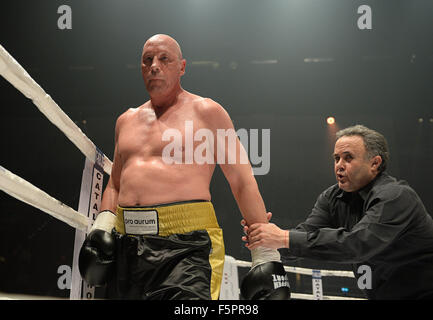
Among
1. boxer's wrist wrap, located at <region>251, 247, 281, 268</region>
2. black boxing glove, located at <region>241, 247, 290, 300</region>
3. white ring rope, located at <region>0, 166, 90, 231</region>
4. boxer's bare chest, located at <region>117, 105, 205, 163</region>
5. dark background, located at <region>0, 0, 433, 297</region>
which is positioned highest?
dark background, located at <region>0, 0, 433, 297</region>

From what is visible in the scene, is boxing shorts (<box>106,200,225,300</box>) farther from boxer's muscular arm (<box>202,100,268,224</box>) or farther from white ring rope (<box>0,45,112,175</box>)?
white ring rope (<box>0,45,112,175</box>)

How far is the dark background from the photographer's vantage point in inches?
141

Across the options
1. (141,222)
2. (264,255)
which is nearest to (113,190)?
(141,222)

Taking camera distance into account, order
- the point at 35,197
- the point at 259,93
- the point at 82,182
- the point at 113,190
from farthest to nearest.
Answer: the point at 259,93, the point at 82,182, the point at 113,190, the point at 35,197

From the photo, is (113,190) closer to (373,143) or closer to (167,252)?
(167,252)

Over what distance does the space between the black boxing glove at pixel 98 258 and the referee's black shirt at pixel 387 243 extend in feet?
2.10

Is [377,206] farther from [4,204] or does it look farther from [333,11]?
[4,204]

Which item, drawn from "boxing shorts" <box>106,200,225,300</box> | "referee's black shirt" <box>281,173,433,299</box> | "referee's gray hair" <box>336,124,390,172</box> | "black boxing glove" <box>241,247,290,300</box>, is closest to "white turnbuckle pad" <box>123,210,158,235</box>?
"boxing shorts" <box>106,200,225,300</box>

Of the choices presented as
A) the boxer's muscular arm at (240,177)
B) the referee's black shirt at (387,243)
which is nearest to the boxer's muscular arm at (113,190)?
the boxer's muscular arm at (240,177)

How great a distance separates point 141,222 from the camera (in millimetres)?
1281

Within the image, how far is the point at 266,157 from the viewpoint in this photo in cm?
388

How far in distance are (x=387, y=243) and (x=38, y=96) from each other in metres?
1.30

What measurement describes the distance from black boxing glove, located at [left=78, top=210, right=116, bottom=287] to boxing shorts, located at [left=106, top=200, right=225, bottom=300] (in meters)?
0.03
